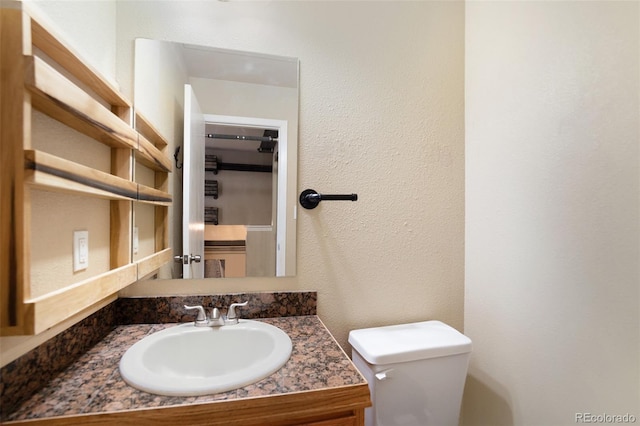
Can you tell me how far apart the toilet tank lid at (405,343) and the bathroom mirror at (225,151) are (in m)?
0.40

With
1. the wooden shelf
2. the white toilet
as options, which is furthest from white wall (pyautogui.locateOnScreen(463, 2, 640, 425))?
the wooden shelf

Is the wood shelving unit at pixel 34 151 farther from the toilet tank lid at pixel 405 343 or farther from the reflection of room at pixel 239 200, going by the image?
the toilet tank lid at pixel 405 343

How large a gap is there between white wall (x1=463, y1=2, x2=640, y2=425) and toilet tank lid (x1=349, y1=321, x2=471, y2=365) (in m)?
0.25

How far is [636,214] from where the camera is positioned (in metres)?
0.73

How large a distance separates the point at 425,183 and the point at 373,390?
88 cm

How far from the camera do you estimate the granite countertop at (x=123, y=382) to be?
1.90ft

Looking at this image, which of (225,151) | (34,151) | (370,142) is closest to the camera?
(34,151)

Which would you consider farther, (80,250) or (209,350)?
(209,350)

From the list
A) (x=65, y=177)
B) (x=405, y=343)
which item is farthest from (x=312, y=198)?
(x=65, y=177)

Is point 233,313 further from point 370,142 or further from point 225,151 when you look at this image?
point 370,142

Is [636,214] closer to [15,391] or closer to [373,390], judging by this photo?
[373,390]

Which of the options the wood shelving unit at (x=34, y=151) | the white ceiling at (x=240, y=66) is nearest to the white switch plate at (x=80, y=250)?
the wood shelving unit at (x=34, y=151)

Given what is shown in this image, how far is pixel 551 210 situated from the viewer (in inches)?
36.9

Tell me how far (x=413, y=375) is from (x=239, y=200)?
924 mm
